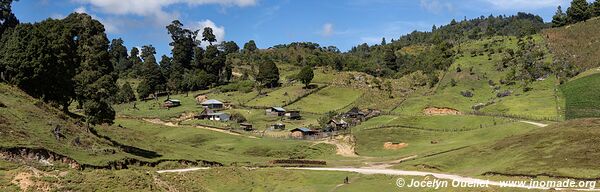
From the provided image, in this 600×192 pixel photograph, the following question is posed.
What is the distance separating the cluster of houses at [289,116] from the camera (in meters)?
112

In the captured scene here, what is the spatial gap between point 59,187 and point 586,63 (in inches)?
5646

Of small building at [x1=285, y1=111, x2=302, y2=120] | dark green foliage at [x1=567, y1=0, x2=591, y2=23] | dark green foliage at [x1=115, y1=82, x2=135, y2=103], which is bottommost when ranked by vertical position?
small building at [x1=285, y1=111, x2=302, y2=120]

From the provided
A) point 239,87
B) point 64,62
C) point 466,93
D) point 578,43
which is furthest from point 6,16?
point 578,43

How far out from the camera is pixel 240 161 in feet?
248

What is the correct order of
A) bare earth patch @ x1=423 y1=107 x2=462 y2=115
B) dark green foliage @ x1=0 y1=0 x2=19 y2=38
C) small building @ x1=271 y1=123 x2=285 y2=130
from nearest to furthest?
dark green foliage @ x1=0 y1=0 x2=19 y2=38
small building @ x1=271 y1=123 x2=285 y2=130
bare earth patch @ x1=423 y1=107 x2=462 y2=115

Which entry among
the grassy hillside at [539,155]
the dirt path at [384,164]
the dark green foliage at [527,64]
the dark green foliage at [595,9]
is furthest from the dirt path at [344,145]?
the dark green foliage at [595,9]

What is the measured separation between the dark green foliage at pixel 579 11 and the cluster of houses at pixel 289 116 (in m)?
104

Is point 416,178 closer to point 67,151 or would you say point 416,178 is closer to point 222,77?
point 67,151

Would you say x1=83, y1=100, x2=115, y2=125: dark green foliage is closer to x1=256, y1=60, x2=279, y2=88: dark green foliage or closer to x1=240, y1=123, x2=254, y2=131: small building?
x1=240, y1=123, x2=254, y2=131: small building

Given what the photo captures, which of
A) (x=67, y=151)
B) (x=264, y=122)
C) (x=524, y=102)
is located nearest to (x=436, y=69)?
(x=524, y=102)

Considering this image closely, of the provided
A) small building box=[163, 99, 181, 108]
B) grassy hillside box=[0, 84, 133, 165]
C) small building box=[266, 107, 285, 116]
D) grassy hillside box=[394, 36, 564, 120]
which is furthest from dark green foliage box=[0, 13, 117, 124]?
grassy hillside box=[394, 36, 564, 120]

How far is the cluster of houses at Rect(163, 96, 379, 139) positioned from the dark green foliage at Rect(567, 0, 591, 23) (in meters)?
104

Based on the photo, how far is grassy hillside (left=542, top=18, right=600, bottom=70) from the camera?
150 metres

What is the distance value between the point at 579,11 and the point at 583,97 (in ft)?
312
